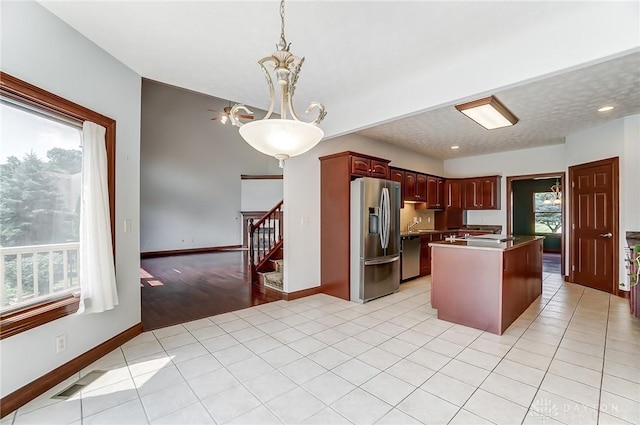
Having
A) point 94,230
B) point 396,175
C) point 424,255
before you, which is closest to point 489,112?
point 396,175

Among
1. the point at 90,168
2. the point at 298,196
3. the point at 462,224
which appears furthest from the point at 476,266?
the point at 462,224

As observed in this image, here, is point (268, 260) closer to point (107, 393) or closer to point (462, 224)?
point (107, 393)

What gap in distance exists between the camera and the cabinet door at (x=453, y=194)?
7.07 meters

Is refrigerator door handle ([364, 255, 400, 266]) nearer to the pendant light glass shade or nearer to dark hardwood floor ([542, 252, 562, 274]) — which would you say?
the pendant light glass shade

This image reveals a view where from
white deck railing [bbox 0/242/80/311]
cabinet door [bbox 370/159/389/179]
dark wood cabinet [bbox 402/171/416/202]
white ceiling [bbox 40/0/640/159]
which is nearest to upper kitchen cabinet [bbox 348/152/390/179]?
cabinet door [bbox 370/159/389/179]

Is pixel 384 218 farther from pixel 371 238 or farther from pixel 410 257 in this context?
pixel 410 257

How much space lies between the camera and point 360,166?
4496 mm

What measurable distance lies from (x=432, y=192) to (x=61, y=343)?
6.59 metres

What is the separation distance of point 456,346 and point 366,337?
2.91ft

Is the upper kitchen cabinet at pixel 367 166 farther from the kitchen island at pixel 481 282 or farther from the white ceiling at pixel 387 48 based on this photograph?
the kitchen island at pixel 481 282

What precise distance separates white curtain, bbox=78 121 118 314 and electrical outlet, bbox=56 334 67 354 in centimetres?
20

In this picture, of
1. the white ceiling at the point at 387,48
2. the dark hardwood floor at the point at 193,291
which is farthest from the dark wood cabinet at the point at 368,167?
the dark hardwood floor at the point at 193,291

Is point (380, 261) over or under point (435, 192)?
under

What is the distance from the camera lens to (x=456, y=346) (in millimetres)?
2830
